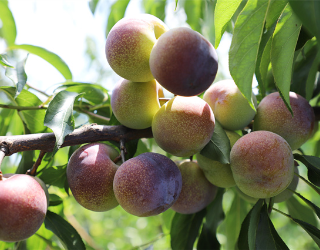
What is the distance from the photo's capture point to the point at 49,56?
1281 mm

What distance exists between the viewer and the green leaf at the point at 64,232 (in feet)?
2.92

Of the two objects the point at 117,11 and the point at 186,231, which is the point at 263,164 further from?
the point at 117,11

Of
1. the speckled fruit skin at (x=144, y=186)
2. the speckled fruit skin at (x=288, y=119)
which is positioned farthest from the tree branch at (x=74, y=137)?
the speckled fruit skin at (x=288, y=119)

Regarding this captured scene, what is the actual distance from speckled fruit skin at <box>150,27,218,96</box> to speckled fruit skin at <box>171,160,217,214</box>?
1.22 feet

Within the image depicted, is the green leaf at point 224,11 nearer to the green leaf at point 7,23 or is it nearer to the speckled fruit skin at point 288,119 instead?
A: the speckled fruit skin at point 288,119

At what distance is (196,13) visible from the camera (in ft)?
4.54

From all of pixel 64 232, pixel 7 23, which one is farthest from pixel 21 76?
pixel 7 23

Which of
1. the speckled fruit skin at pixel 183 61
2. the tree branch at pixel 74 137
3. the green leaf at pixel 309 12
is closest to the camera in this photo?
the green leaf at pixel 309 12

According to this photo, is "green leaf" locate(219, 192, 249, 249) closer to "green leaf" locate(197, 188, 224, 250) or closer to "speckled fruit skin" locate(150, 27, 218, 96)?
"green leaf" locate(197, 188, 224, 250)

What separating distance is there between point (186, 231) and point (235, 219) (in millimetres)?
344

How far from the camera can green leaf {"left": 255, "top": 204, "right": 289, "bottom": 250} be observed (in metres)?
0.82

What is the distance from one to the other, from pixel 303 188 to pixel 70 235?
8.17 feet

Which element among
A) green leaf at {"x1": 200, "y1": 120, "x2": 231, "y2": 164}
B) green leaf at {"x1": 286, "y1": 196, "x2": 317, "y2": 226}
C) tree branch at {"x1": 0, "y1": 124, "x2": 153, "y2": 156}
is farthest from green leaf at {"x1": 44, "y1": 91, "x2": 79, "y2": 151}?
green leaf at {"x1": 286, "y1": 196, "x2": 317, "y2": 226}

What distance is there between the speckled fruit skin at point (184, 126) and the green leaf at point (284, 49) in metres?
0.20
